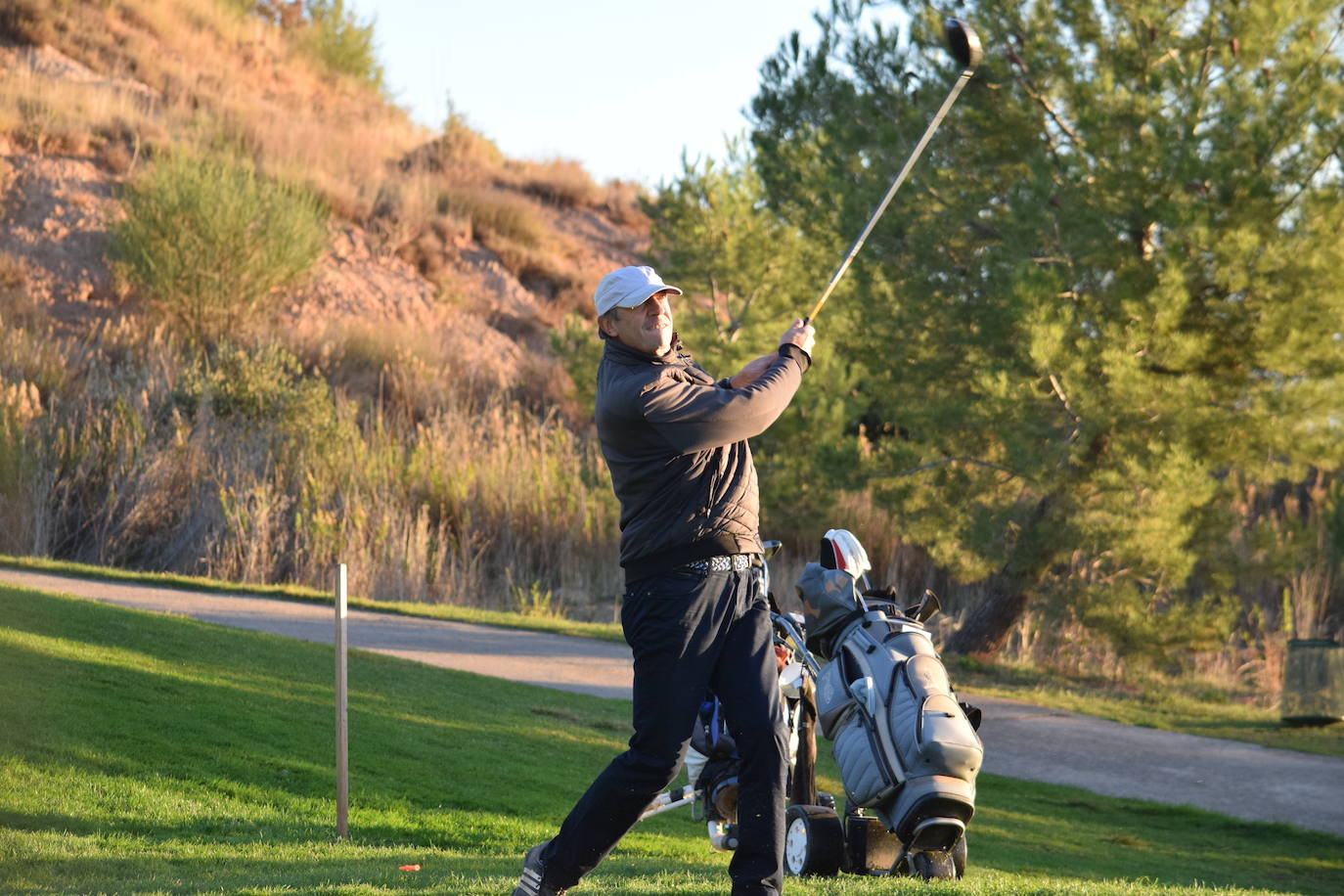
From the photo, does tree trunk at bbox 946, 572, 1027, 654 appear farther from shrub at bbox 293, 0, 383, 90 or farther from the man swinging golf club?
shrub at bbox 293, 0, 383, 90

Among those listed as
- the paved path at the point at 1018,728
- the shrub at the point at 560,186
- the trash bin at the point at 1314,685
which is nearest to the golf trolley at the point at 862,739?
the paved path at the point at 1018,728

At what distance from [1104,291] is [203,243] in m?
17.8

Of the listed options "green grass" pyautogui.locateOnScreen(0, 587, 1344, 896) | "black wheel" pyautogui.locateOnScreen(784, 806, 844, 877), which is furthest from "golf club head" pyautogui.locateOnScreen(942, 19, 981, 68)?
"green grass" pyautogui.locateOnScreen(0, 587, 1344, 896)

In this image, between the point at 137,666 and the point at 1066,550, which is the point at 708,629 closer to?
the point at 137,666

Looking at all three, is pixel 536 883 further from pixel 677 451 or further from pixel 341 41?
pixel 341 41

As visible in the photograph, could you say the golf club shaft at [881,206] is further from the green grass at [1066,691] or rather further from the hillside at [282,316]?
the hillside at [282,316]

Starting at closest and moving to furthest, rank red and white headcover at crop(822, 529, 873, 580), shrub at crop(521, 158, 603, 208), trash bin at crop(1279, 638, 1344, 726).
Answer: red and white headcover at crop(822, 529, 873, 580) → trash bin at crop(1279, 638, 1344, 726) → shrub at crop(521, 158, 603, 208)

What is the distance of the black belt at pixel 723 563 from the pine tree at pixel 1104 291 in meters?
9.64

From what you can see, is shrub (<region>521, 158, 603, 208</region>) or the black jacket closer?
the black jacket

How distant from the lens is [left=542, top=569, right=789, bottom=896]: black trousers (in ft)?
15.5

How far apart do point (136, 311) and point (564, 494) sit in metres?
11.4

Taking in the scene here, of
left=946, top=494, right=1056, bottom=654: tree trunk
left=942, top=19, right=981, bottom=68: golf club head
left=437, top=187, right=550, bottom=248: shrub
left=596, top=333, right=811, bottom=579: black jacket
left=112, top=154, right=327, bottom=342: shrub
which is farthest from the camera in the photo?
left=437, top=187, right=550, bottom=248: shrub

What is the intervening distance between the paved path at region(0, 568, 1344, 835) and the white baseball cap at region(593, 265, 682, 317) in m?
7.08

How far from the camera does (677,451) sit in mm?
4723
